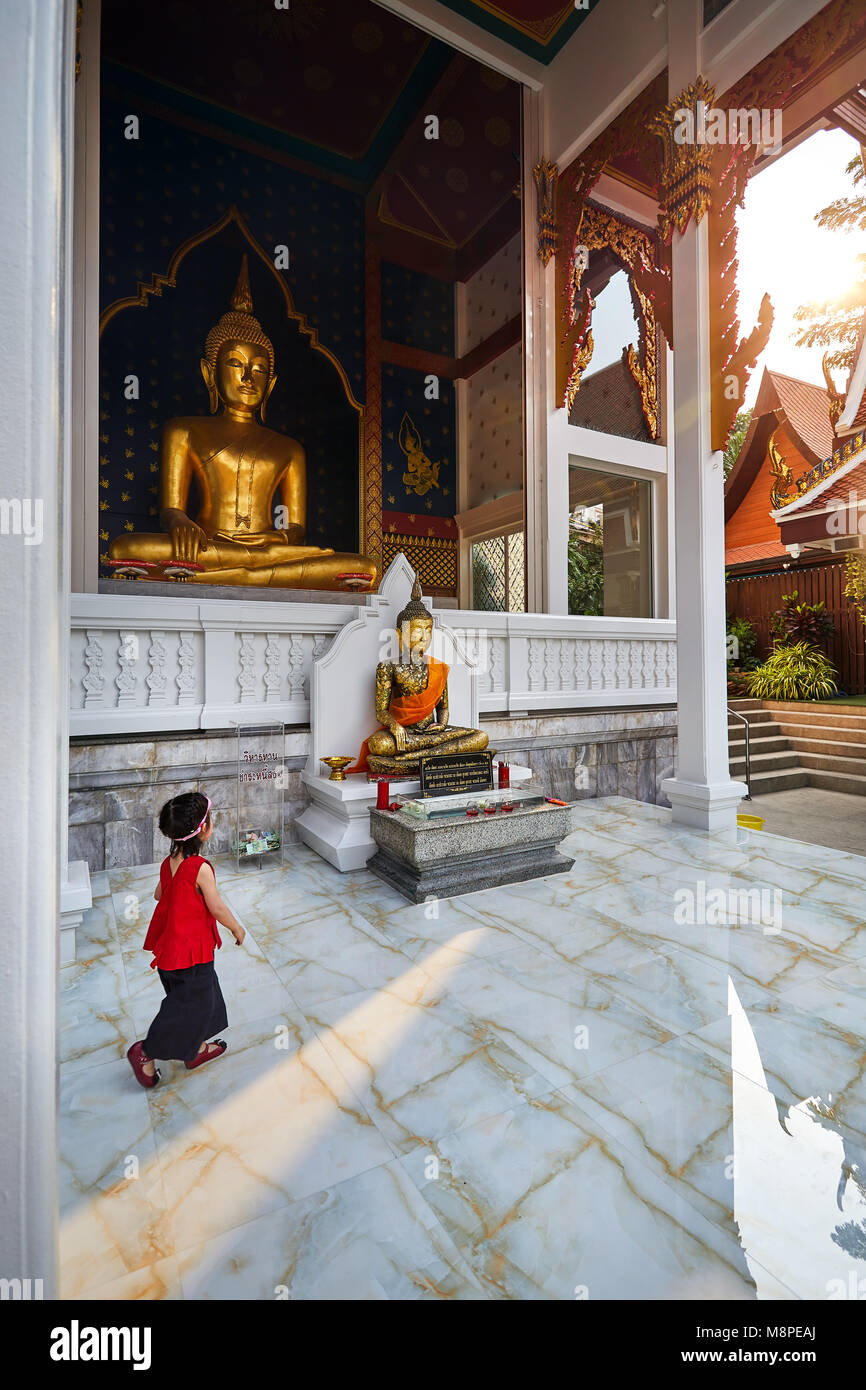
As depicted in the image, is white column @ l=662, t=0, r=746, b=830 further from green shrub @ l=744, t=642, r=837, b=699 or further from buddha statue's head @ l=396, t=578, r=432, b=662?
green shrub @ l=744, t=642, r=837, b=699

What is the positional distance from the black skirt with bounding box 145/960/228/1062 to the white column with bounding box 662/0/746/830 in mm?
3859

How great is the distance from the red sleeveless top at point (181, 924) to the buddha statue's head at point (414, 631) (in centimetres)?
293

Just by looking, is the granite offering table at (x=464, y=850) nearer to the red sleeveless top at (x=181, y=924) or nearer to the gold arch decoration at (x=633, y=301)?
the red sleeveless top at (x=181, y=924)

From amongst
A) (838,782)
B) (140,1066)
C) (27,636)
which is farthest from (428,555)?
(27,636)

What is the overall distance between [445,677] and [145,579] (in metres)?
2.96

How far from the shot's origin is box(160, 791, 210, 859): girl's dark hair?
192 centimetres

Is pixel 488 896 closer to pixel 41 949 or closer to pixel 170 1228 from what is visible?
pixel 170 1228

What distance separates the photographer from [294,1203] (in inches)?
55.4

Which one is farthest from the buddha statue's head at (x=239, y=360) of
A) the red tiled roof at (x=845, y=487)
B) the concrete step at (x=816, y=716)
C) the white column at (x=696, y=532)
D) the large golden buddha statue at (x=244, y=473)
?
the red tiled roof at (x=845, y=487)

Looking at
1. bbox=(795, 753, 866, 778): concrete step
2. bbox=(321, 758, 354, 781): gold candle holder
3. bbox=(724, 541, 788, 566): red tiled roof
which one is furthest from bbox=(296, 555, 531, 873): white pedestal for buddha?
bbox=(724, 541, 788, 566): red tiled roof

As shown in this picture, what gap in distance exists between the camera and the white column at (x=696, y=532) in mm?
4715

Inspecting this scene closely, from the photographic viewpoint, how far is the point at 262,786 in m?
4.39

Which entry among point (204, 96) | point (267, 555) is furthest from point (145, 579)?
point (204, 96)

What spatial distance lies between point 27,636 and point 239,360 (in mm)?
7481
